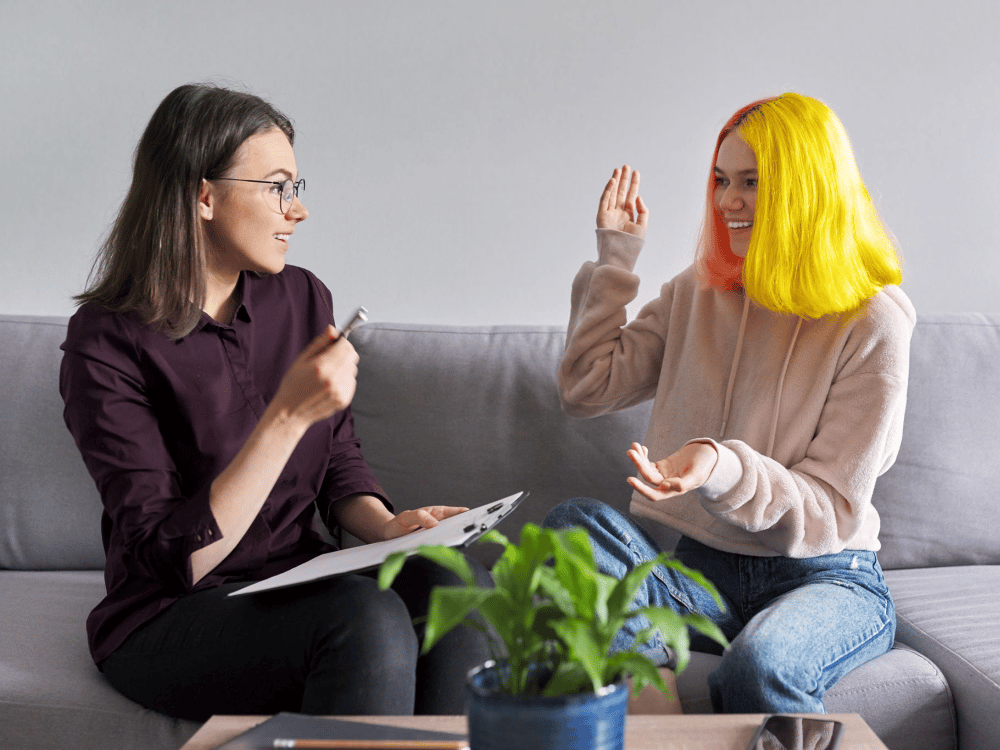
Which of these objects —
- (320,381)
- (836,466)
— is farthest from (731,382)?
(320,381)

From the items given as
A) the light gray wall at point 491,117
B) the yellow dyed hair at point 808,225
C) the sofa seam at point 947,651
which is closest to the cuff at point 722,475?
the yellow dyed hair at point 808,225

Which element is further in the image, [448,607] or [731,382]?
[731,382]

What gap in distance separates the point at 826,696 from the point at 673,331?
24.9 inches

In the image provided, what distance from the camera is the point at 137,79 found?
195cm

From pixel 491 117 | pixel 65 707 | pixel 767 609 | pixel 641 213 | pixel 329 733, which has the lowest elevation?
pixel 65 707

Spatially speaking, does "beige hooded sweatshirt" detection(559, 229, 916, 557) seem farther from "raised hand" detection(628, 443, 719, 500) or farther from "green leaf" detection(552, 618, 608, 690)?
"green leaf" detection(552, 618, 608, 690)

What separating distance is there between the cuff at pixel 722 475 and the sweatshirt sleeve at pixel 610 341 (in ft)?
1.14

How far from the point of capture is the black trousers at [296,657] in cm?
98

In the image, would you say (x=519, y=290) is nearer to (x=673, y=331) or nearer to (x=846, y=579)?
(x=673, y=331)

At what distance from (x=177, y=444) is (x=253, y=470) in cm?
22

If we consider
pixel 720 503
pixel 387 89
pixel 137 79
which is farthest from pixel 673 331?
pixel 137 79

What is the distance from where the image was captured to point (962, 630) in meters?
1.30

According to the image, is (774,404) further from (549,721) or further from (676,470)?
(549,721)

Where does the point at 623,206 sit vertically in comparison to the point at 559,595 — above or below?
above
